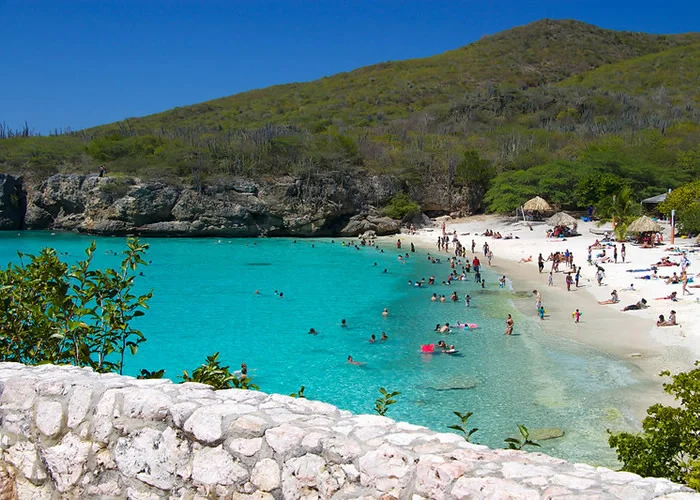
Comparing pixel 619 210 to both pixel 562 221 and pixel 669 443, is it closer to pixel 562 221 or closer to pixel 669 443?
pixel 562 221

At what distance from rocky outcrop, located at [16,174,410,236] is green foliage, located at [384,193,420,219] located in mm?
1178

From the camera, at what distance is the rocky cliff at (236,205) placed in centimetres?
5956

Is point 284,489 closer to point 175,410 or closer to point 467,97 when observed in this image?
point 175,410

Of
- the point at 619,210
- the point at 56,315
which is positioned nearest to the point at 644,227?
the point at 619,210

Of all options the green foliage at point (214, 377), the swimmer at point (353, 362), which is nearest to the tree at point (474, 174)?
the swimmer at point (353, 362)

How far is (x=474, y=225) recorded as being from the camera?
55.2 metres

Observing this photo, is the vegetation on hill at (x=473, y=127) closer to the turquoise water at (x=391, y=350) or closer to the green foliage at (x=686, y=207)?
the green foliage at (x=686, y=207)

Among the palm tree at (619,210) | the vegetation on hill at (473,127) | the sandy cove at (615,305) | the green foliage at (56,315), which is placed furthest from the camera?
the vegetation on hill at (473,127)

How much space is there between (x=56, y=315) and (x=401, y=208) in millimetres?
54293

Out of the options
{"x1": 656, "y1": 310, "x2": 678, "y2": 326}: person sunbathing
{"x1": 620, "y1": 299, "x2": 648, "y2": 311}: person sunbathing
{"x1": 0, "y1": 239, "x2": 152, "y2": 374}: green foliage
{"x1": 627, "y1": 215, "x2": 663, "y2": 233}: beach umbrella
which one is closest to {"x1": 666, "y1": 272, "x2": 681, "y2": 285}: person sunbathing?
{"x1": 620, "y1": 299, "x2": 648, "y2": 311}: person sunbathing

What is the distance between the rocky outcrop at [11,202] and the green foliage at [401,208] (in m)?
43.5

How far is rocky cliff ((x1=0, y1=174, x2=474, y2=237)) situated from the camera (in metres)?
59.6

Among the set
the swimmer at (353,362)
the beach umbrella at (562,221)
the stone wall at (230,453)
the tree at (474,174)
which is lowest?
the swimmer at (353,362)

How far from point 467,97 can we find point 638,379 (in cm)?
9417
